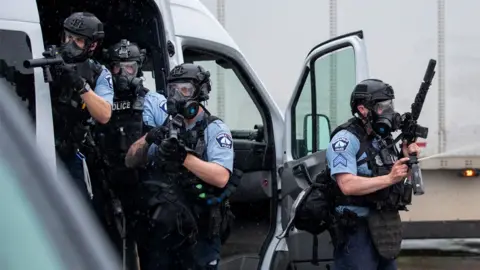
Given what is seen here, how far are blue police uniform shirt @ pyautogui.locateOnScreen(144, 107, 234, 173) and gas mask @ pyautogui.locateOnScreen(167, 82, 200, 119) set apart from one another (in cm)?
16

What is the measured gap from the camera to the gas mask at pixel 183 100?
3.71 meters

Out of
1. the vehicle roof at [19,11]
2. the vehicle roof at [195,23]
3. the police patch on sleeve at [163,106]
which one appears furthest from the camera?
the vehicle roof at [195,23]

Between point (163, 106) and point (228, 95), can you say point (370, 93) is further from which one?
point (228, 95)

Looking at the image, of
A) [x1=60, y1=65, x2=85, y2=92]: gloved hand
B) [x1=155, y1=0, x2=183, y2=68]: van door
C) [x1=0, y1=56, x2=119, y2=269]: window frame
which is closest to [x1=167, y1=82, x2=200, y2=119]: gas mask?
[x1=60, y1=65, x2=85, y2=92]: gloved hand

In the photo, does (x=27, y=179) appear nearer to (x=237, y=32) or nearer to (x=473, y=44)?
(x=237, y=32)

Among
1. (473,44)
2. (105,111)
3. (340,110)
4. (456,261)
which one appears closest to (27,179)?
(105,111)

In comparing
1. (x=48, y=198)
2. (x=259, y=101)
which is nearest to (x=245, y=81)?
(x=259, y=101)

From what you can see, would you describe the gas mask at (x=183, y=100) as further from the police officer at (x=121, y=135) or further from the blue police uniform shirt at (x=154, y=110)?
the police officer at (x=121, y=135)

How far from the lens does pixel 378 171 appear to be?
3922 millimetres

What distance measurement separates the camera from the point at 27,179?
1.47 meters

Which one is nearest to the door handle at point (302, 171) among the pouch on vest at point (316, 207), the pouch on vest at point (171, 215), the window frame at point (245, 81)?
the pouch on vest at point (316, 207)

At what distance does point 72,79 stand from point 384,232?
5.49 feet

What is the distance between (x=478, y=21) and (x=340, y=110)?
8.79 feet

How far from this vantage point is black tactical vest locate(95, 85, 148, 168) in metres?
4.26
